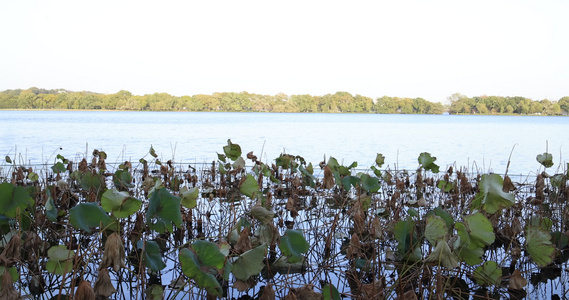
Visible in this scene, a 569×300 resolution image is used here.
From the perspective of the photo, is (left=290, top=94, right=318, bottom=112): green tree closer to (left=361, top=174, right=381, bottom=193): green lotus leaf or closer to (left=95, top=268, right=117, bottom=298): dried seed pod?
(left=361, top=174, right=381, bottom=193): green lotus leaf

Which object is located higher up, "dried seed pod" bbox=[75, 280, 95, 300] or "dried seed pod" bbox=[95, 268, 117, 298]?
"dried seed pod" bbox=[75, 280, 95, 300]

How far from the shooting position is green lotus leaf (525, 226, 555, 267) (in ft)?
7.01

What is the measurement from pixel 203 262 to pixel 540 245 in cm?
158

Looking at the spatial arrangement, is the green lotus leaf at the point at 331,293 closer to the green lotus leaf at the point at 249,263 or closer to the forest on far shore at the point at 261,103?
the green lotus leaf at the point at 249,263

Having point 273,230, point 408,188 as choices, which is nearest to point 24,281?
point 273,230

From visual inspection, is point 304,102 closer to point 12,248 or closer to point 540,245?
point 540,245

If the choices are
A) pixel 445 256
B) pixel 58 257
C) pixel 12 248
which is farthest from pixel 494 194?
pixel 12 248

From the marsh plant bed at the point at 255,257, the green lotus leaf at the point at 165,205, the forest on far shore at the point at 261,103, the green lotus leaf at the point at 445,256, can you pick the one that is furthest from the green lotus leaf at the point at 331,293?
the forest on far shore at the point at 261,103

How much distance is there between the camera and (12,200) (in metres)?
2.19

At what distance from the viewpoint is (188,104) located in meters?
60.9

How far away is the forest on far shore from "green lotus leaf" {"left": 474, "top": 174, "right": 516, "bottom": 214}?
59.2m

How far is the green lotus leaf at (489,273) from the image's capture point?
7.08ft

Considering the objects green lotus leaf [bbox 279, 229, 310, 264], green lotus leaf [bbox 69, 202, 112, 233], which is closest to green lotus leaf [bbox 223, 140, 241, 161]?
green lotus leaf [bbox 279, 229, 310, 264]

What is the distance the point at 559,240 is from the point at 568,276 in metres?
0.22
